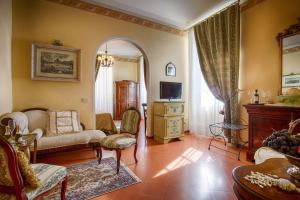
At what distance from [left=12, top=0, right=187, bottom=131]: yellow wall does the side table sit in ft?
10.7

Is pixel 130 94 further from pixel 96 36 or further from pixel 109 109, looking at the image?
pixel 96 36

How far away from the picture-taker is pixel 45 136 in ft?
9.14

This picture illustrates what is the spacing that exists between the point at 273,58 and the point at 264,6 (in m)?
1.09

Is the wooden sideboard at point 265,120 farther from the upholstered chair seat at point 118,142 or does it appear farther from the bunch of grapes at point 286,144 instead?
the upholstered chair seat at point 118,142

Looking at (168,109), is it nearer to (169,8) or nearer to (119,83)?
(169,8)

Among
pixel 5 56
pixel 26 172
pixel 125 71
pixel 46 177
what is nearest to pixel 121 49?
pixel 125 71

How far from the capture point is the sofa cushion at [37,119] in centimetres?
295

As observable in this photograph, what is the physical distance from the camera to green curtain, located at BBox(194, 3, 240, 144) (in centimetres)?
358

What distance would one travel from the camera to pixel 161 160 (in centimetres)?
296

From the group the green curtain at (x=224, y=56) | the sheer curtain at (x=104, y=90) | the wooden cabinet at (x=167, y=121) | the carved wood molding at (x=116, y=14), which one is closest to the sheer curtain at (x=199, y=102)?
the green curtain at (x=224, y=56)

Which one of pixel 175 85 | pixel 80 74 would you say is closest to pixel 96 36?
pixel 80 74

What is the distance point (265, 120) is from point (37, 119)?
4049mm

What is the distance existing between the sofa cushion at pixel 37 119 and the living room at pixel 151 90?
0.06ft

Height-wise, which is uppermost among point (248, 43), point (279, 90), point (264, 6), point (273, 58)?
point (264, 6)
